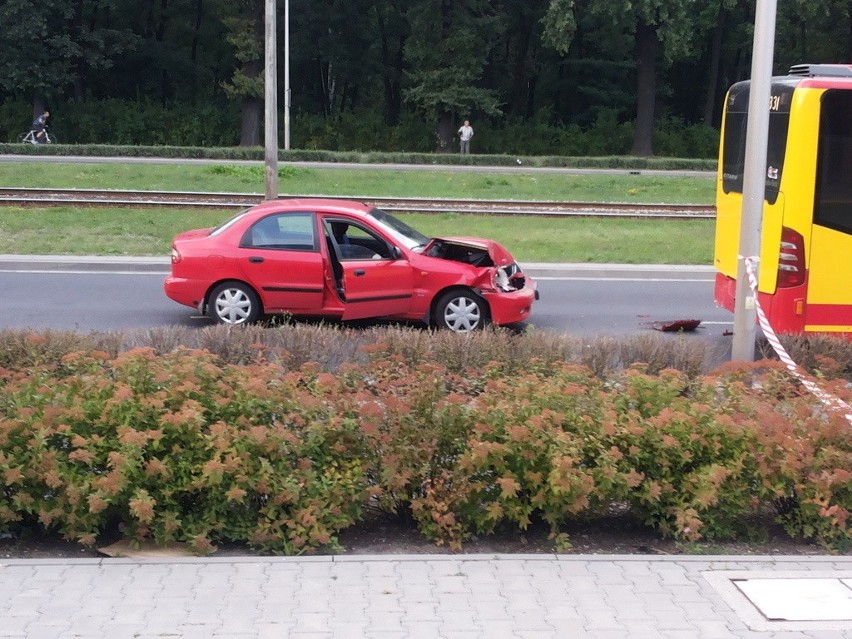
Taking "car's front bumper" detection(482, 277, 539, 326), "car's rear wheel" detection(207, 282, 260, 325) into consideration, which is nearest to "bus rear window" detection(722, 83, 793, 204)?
"car's front bumper" detection(482, 277, 539, 326)

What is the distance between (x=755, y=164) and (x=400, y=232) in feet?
15.1

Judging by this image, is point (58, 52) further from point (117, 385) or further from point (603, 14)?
point (117, 385)

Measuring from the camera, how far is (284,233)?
1234 centimetres

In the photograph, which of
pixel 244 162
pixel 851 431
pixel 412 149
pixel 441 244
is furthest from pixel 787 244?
pixel 412 149

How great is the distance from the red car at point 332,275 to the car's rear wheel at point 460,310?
0.01m

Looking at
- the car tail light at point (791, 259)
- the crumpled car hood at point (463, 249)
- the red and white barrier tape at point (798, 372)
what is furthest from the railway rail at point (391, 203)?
the red and white barrier tape at point (798, 372)

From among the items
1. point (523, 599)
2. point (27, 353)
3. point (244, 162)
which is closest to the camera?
point (523, 599)

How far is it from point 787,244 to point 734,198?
155 cm

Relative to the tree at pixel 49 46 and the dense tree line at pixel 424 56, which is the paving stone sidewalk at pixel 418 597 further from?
the tree at pixel 49 46

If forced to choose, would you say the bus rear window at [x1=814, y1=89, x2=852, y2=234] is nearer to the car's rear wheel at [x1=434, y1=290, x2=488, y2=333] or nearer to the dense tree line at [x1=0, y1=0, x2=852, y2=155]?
the car's rear wheel at [x1=434, y1=290, x2=488, y2=333]

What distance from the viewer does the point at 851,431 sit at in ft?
20.7

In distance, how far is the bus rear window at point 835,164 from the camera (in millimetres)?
10516

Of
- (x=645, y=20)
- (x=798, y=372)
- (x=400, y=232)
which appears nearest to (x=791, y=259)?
(x=798, y=372)

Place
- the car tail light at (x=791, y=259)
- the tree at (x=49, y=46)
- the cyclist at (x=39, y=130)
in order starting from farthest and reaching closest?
the tree at (x=49, y=46), the cyclist at (x=39, y=130), the car tail light at (x=791, y=259)
